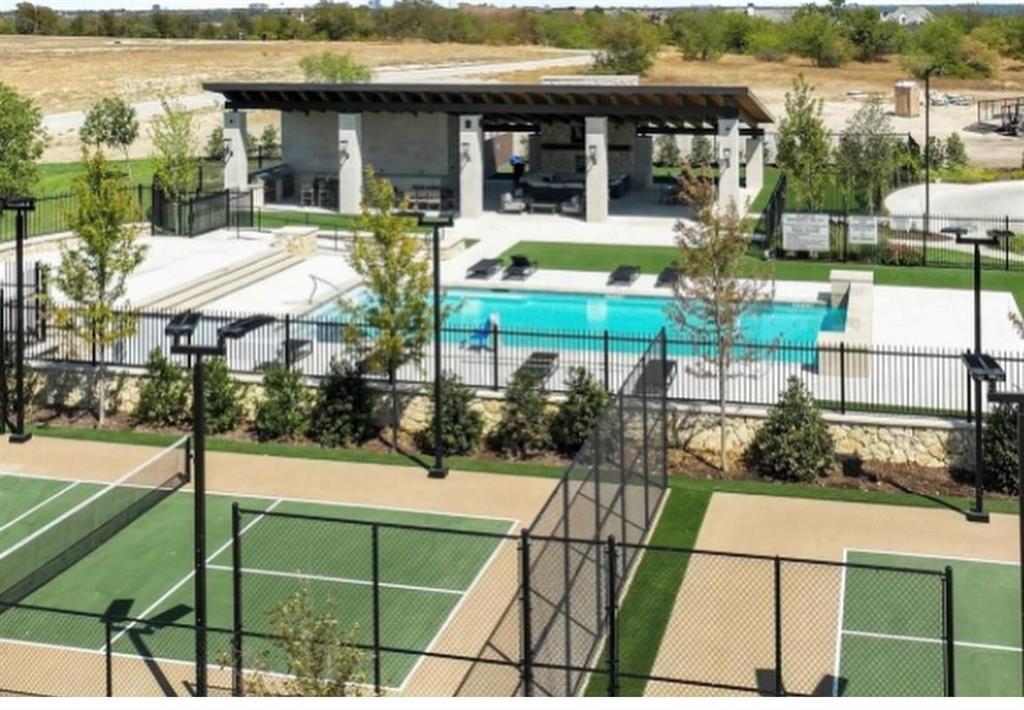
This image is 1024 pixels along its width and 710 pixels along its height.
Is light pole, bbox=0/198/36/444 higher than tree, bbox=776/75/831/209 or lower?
lower

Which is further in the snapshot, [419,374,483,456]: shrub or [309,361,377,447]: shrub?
[309,361,377,447]: shrub

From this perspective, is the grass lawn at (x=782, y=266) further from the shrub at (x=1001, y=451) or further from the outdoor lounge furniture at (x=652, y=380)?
the outdoor lounge furniture at (x=652, y=380)

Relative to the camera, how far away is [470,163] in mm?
50688

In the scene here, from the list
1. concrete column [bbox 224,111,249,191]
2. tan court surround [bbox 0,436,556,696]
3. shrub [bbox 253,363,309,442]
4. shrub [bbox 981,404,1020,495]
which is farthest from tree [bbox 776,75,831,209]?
tan court surround [bbox 0,436,556,696]

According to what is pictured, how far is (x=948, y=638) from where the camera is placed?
45.1ft

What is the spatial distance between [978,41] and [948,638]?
132344mm

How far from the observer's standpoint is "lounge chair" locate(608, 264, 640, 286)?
38.5m

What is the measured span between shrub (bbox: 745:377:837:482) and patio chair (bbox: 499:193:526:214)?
95.5 ft

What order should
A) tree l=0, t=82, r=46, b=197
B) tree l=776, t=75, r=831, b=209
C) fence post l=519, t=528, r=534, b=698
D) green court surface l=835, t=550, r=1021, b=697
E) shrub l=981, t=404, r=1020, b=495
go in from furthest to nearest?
tree l=0, t=82, r=46, b=197
tree l=776, t=75, r=831, b=209
shrub l=981, t=404, r=1020, b=495
green court surface l=835, t=550, r=1021, b=697
fence post l=519, t=528, r=534, b=698

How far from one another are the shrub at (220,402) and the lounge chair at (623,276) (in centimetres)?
1432

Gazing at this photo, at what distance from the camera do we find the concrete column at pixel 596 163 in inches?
1945

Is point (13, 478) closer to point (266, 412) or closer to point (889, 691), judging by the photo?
point (266, 412)

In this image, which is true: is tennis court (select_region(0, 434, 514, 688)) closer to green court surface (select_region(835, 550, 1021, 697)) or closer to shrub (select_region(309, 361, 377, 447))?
shrub (select_region(309, 361, 377, 447))

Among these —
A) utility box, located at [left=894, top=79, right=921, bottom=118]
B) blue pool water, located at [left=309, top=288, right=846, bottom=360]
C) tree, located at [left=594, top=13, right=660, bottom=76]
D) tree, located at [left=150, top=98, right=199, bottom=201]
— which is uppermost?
tree, located at [left=594, top=13, right=660, bottom=76]
